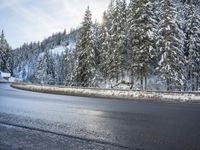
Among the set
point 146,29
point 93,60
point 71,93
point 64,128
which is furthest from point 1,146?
point 93,60

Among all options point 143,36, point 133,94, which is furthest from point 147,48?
point 133,94

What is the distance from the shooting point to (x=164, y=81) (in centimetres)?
3956

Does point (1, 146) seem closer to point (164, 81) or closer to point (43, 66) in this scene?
point (164, 81)

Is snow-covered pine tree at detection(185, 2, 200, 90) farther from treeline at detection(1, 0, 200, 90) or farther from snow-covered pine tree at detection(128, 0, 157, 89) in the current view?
snow-covered pine tree at detection(128, 0, 157, 89)

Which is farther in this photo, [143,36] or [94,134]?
[143,36]

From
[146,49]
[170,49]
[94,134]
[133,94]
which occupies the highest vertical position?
[146,49]

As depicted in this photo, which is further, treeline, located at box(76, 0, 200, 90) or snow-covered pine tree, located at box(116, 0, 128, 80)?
snow-covered pine tree, located at box(116, 0, 128, 80)

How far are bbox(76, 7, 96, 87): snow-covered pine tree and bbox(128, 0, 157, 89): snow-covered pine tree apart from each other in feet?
29.3

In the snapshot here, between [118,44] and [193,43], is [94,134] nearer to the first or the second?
[193,43]

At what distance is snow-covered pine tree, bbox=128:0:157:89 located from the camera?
41.2 meters

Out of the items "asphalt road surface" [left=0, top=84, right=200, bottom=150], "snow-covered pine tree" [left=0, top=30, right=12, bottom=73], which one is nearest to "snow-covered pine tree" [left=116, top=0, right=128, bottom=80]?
"asphalt road surface" [left=0, top=84, right=200, bottom=150]

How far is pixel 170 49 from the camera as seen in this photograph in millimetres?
40094

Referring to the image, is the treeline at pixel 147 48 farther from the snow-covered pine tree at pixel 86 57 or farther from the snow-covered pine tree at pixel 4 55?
the snow-covered pine tree at pixel 4 55

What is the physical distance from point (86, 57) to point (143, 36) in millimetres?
12247
